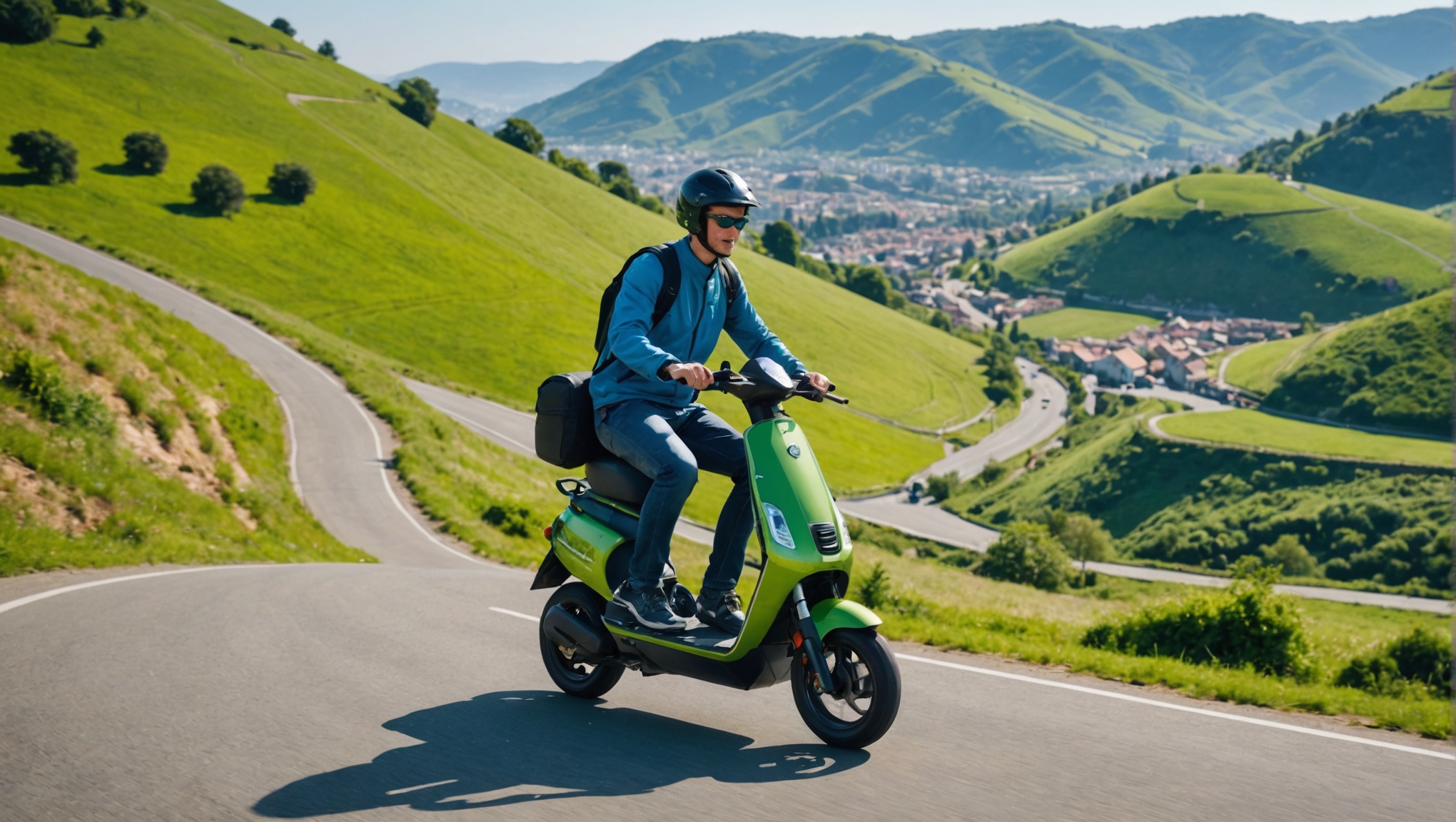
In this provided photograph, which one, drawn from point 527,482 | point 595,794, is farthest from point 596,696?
point 527,482

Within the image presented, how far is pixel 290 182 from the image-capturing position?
91.6 meters

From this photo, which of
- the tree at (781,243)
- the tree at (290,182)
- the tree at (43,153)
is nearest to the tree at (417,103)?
the tree at (290,182)

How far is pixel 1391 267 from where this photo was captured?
195125mm

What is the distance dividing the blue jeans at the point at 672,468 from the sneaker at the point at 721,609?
5 cm

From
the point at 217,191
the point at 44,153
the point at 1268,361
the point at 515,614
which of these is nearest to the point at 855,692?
the point at 515,614

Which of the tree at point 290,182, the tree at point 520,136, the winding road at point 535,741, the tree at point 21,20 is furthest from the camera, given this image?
the tree at point 520,136

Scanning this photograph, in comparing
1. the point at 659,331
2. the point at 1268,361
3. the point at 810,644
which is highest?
the point at 1268,361

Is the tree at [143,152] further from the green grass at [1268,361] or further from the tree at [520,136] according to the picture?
the green grass at [1268,361]

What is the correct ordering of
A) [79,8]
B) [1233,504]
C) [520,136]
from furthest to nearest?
[520,136] → [79,8] → [1233,504]

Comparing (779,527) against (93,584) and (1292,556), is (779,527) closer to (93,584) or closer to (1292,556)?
(93,584)

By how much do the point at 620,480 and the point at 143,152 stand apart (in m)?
92.6

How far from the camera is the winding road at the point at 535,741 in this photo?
4348mm

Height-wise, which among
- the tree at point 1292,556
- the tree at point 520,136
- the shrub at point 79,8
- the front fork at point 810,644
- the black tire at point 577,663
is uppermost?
the tree at point 520,136

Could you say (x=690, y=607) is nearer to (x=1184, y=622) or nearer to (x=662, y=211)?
(x=1184, y=622)
